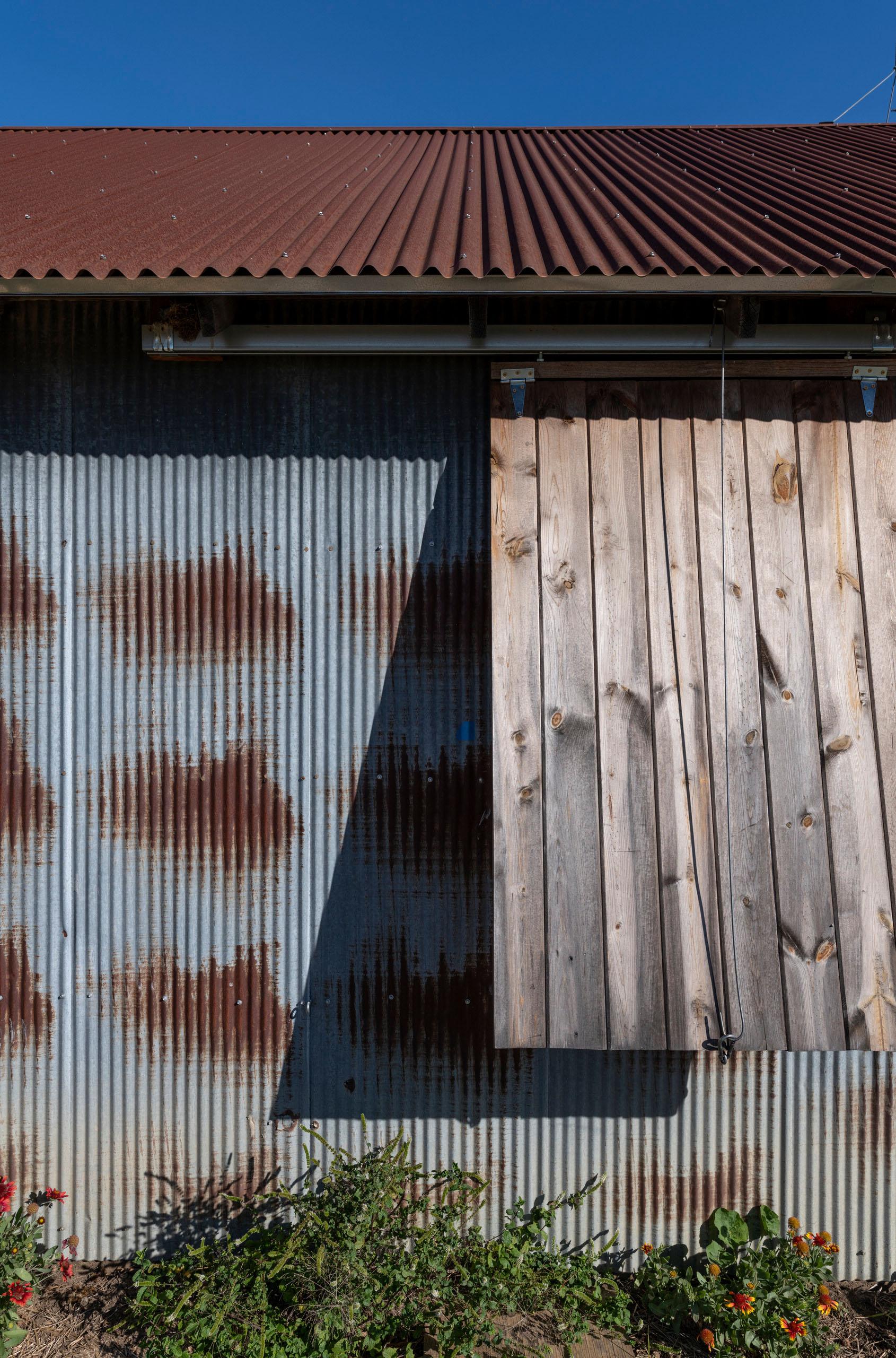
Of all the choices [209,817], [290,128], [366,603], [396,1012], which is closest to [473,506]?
[366,603]

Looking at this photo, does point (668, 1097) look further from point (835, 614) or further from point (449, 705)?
point (835, 614)

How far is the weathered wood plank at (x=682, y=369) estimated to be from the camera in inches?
117

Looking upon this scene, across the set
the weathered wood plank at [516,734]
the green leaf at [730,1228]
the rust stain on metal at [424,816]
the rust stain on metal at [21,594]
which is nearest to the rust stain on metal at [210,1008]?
the rust stain on metal at [424,816]

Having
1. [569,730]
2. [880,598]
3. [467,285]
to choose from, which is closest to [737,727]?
[569,730]

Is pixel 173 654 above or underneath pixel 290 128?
underneath

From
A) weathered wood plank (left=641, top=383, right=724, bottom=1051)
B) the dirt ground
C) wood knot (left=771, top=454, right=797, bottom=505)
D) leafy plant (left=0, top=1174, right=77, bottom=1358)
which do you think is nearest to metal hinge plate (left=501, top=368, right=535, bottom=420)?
weathered wood plank (left=641, top=383, right=724, bottom=1051)

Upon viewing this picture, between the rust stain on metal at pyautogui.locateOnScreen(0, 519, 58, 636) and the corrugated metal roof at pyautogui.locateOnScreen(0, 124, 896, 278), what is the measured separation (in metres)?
1.21

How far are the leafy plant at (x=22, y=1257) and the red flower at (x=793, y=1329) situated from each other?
3.18 meters

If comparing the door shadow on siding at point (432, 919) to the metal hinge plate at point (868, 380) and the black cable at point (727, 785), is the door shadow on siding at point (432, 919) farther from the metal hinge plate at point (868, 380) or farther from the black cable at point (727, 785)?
the metal hinge plate at point (868, 380)

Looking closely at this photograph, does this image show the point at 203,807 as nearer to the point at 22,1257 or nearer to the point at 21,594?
the point at 21,594

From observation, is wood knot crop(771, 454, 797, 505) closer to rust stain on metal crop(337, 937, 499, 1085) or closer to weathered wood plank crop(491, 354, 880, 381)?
weathered wood plank crop(491, 354, 880, 381)

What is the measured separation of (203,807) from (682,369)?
9.85ft

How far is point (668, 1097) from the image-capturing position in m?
3.19

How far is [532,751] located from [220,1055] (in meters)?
2.13
